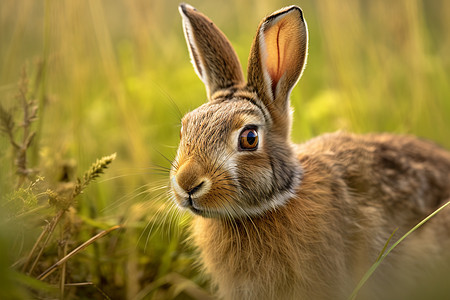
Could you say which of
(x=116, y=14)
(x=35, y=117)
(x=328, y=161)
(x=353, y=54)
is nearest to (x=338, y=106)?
(x=353, y=54)

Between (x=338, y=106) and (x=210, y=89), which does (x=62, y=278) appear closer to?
(x=210, y=89)

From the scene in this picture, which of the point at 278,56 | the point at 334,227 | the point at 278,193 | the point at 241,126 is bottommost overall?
the point at 334,227

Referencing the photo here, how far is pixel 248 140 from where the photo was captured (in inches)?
106

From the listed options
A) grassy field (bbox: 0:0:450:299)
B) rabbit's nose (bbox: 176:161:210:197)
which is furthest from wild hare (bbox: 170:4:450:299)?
grassy field (bbox: 0:0:450:299)

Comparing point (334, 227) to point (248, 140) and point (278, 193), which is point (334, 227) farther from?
point (248, 140)

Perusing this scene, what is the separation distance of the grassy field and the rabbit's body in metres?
0.44

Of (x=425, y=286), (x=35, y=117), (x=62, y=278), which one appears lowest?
(x=425, y=286)

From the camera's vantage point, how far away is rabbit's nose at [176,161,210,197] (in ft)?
7.98

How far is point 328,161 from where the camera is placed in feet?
10.4

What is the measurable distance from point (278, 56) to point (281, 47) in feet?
0.20

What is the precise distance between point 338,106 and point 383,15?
38.6 inches

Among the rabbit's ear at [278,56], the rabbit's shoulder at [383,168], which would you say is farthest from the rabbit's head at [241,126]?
the rabbit's shoulder at [383,168]

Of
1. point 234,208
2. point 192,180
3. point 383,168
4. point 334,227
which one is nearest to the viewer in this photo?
point 192,180

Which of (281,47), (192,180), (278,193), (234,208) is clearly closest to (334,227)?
(278,193)
